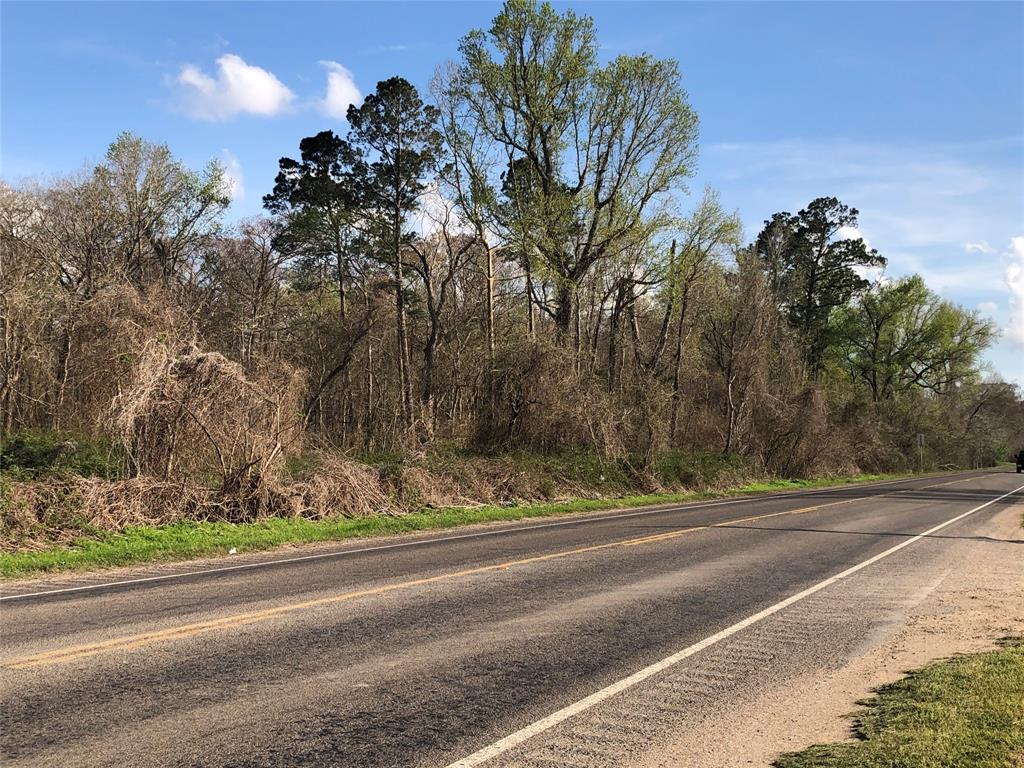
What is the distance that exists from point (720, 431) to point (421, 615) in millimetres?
34106

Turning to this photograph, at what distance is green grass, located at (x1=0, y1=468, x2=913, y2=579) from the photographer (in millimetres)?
11062

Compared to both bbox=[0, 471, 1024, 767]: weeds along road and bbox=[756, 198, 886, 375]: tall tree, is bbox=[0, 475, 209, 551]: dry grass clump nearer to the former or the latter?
bbox=[0, 471, 1024, 767]: weeds along road

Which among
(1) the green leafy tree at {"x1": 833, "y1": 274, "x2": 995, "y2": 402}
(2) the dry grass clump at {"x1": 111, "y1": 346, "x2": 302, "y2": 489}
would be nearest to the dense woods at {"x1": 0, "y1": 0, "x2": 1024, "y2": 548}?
(2) the dry grass clump at {"x1": 111, "y1": 346, "x2": 302, "y2": 489}

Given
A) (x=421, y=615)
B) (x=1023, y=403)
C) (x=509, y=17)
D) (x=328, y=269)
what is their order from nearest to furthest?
(x=421, y=615) → (x=509, y=17) → (x=328, y=269) → (x=1023, y=403)

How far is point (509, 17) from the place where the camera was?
28.8 metres

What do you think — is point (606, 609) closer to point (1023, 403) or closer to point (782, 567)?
point (782, 567)

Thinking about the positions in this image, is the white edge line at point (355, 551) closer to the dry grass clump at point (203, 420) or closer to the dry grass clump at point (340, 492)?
the dry grass clump at point (340, 492)

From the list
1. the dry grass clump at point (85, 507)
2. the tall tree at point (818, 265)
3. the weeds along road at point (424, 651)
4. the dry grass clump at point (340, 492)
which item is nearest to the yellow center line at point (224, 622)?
the weeds along road at point (424, 651)

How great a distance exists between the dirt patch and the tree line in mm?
12503

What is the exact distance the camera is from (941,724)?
466cm

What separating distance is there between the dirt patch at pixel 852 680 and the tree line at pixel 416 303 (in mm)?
12503

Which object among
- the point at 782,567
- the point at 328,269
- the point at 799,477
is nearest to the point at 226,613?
the point at 782,567

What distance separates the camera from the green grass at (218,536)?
11062 mm

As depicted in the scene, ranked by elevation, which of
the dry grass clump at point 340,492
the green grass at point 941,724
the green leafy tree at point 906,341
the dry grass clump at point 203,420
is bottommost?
the green grass at point 941,724
